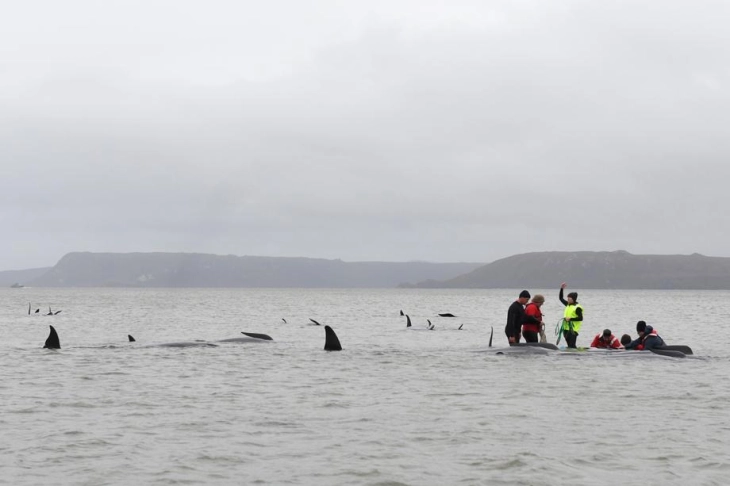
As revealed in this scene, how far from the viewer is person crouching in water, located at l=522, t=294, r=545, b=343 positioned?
2827cm

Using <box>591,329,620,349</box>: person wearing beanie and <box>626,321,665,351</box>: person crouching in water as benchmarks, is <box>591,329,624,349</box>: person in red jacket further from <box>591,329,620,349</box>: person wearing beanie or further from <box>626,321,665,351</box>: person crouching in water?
<box>626,321,665,351</box>: person crouching in water

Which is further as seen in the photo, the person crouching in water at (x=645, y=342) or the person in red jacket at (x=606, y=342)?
the person in red jacket at (x=606, y=342)

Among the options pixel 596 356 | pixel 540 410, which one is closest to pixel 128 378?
pixel 540 410

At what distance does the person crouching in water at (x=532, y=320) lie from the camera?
28.3 metres

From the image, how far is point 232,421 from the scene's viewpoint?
16734 millimetres

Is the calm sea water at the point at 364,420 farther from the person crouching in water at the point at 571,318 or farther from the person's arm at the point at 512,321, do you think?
the person crouching in water at the point at 571,318

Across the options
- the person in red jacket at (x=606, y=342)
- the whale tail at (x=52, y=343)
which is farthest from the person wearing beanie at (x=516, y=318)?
the whale tail at (x=52, y=343)

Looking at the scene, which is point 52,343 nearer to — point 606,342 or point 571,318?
point 571,318

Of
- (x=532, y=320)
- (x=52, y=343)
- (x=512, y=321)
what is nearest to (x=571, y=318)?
(x=532, y=320)

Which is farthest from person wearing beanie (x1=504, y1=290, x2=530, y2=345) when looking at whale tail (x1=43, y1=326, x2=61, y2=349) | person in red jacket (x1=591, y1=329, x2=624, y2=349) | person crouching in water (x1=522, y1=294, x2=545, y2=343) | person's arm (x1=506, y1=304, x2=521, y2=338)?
whale tail (x1=43, y1=326, x2=61, y2=349)

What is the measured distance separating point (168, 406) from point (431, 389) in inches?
247

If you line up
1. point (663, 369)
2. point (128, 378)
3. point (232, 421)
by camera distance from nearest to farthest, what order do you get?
point (232, 421) → point (128, 378) → point (663, 369)

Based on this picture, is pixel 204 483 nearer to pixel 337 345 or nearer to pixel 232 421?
pixel 232 421

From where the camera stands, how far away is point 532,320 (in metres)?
28.7
